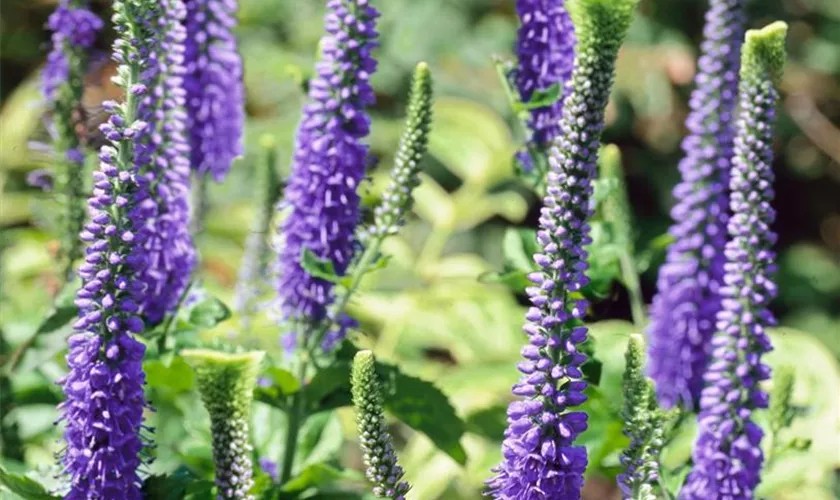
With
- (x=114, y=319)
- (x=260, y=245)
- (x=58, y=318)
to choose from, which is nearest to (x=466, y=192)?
(x=260, y=245)

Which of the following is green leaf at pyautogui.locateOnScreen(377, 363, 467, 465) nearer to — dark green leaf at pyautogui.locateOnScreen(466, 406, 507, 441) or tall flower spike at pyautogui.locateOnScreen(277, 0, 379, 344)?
tall flower spike at pyautogui.locateOnScreen(277, 0, 379, 344)

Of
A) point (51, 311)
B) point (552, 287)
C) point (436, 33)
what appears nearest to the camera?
point (552, 287)

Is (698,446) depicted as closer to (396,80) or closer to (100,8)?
(396,80)

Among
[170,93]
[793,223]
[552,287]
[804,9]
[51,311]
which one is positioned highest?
[804,9]

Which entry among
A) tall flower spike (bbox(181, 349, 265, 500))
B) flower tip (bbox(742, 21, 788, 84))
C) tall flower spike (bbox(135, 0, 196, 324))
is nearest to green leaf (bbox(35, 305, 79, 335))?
tall flower spike (bbox(135, 0, 196, 324))

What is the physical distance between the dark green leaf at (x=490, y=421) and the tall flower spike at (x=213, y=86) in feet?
2.87

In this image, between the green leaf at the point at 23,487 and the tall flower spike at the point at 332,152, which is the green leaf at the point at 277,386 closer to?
the tall flower spike at the point at 332,152

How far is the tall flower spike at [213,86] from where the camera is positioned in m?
2.62

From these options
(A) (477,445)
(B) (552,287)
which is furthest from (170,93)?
(A) (477,445)

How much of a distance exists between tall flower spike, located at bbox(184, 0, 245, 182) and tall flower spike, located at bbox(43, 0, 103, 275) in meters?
0.21

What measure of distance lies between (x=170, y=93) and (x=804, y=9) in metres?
5.18

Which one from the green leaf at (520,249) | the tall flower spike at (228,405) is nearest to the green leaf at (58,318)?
the tall flower spike at (228,405)

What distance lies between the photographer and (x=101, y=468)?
1918mm

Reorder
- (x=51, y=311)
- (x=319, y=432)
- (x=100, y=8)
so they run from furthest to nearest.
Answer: (x=100, y=8)
(x=319, y=432)
(x=51, y=311)
